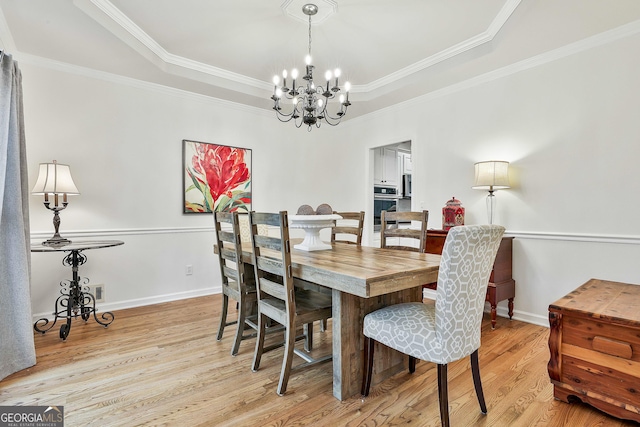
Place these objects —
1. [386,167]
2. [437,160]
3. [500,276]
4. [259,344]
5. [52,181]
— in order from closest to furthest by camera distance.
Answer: [259,344] < [52,181] < [500,276] < [437,160] < [386,167]

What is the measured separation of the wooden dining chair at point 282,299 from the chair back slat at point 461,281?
2.40 feet

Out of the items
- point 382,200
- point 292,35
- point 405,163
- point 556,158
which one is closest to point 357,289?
point 292,35

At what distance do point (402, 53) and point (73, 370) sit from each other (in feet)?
12.2

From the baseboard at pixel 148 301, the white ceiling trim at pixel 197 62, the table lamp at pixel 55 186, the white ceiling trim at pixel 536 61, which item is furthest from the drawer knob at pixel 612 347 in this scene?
the table lamp at pixel 55 186

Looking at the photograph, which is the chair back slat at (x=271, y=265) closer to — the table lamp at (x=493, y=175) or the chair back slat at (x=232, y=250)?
the chair back slat at (x=232, y=250)

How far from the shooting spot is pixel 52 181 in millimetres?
2697

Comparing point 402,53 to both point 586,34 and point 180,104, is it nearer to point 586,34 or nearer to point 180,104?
point 586,34

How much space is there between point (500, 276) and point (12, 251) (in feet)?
12.3

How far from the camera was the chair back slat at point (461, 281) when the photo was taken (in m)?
1.38

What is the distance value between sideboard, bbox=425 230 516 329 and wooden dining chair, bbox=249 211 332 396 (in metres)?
1.49

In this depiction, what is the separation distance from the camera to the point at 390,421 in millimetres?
1581

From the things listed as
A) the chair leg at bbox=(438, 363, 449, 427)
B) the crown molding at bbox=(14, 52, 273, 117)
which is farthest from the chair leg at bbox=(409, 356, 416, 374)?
the crown molding at bbox=(14, 52, 273, 117)

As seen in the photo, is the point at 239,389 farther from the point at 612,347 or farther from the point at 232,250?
the point at 612,347

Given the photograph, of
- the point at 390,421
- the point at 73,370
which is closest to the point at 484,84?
the point at 390,421
